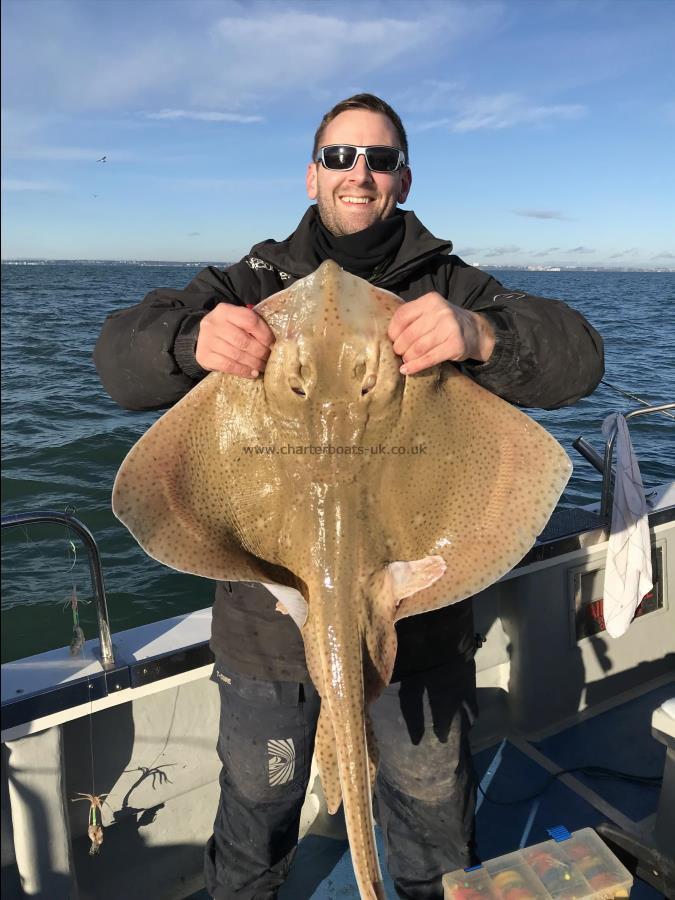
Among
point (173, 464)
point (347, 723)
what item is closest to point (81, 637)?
point (173, 464)

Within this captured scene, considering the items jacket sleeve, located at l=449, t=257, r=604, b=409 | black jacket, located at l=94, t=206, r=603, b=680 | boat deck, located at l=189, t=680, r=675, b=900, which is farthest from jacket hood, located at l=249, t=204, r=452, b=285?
boat deck, located at l=189, t=680, r=675, b=900

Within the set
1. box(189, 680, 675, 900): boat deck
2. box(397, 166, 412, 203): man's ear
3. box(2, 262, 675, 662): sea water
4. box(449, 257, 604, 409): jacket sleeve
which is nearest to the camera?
box(449, 257, 604, 409): jacket sleeve

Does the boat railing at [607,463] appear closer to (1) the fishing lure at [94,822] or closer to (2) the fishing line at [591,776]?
(2) the fishing line at [591,776]

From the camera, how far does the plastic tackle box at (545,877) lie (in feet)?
8.25

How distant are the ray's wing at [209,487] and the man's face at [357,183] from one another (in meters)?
1.21

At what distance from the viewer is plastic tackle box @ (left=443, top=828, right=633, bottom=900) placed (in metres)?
2.52

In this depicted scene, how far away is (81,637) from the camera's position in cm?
312

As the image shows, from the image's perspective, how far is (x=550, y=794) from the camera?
4.11 metres

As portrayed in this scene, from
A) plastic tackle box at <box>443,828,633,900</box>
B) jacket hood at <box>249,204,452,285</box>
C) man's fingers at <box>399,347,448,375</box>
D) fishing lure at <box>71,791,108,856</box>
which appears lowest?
fishing lure at <box>71,791,108,856</box>

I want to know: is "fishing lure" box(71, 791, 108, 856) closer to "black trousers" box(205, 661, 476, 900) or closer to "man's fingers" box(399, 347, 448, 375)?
"black trousers" box(205, 661, 476, 900)

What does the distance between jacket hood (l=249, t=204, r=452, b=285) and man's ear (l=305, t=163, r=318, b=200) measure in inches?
9.0

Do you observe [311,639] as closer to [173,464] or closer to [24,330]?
[173,464]

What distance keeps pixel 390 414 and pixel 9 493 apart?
34.8 ft

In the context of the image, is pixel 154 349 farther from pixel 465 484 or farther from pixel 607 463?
pixel 607 463
